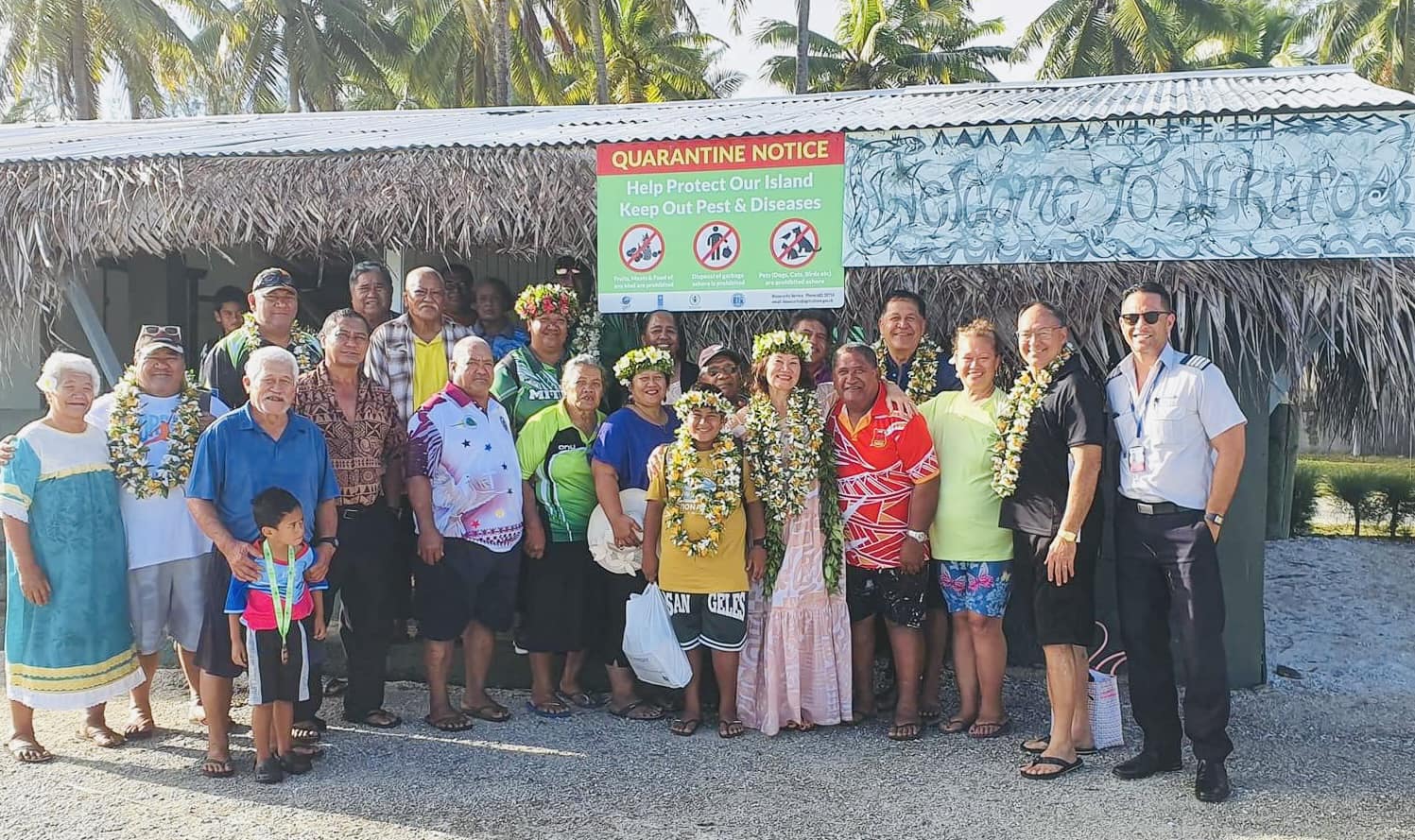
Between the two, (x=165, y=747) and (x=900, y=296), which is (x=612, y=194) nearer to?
(x=900, y=296)

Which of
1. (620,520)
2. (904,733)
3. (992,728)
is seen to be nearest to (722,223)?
(620,520)

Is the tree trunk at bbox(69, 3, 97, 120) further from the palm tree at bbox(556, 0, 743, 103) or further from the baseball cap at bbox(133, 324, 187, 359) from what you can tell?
the baseball cap at bbox(133, 324, 187, 359)

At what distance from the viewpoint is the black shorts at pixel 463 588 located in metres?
4.75

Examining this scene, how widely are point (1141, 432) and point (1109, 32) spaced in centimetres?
2392

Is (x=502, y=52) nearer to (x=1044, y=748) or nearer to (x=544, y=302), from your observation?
(x=544, y=302)

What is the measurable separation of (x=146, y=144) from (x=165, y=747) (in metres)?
3.86

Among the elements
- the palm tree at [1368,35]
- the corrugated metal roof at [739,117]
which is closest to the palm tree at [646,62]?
the palm tree at [1368,35]

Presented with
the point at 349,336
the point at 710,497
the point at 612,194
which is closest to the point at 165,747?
the point at 349,336

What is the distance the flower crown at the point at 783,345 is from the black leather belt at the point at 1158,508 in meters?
1.43

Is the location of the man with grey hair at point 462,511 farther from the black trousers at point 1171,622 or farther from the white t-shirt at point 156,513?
the black trousers at point 1171,622

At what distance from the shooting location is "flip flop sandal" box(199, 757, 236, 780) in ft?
13.8

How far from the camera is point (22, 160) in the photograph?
20.5ft

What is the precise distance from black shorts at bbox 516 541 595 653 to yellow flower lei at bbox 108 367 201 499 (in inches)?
58.5

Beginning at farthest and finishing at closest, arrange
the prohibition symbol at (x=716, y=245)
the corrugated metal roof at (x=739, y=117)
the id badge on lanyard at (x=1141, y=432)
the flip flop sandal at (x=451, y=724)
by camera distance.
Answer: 1. the prohibition symbol at (x=716, y=245)
2. the corrugated metal roof at (x=739, y=117)
3. the flip flop sandal at (x=451, y=724)
4. the id badge on lanyard at (x=1141, y=432)
